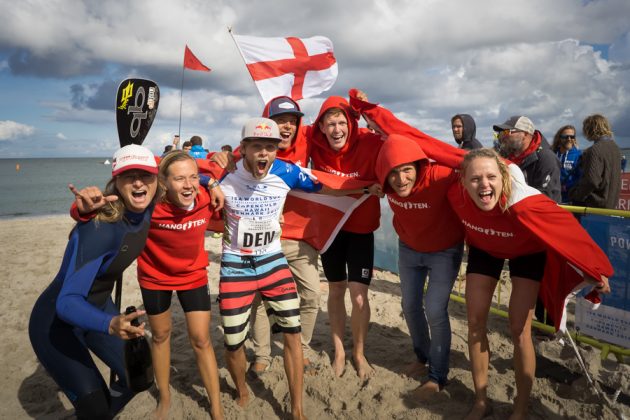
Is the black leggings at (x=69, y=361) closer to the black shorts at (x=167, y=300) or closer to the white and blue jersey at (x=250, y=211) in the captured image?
the black shorts at (x=167, y=300)

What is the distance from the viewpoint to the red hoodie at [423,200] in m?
3.38

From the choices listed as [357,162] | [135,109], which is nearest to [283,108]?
[357,162]

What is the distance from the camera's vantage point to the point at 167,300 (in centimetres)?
344

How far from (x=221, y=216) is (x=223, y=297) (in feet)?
2.35

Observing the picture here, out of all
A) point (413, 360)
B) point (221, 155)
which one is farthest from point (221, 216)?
point (413, 360)

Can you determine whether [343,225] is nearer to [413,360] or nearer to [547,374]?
[413,360]

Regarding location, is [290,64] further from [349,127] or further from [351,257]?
[351,257]

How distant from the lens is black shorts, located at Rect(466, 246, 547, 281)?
3.12 meters

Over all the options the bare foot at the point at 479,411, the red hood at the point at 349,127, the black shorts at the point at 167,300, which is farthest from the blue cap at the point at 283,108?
the bare foot at the point at 479,411

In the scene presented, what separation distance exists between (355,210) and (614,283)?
8.68 feet

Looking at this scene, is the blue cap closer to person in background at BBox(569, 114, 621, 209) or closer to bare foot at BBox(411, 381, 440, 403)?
bare foot at BBox(411, 381, 440, 403)

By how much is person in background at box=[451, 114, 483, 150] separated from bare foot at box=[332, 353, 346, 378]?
3.73m

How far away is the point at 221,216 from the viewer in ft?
12.1

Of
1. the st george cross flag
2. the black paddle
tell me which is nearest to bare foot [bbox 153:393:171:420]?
the black paddle
